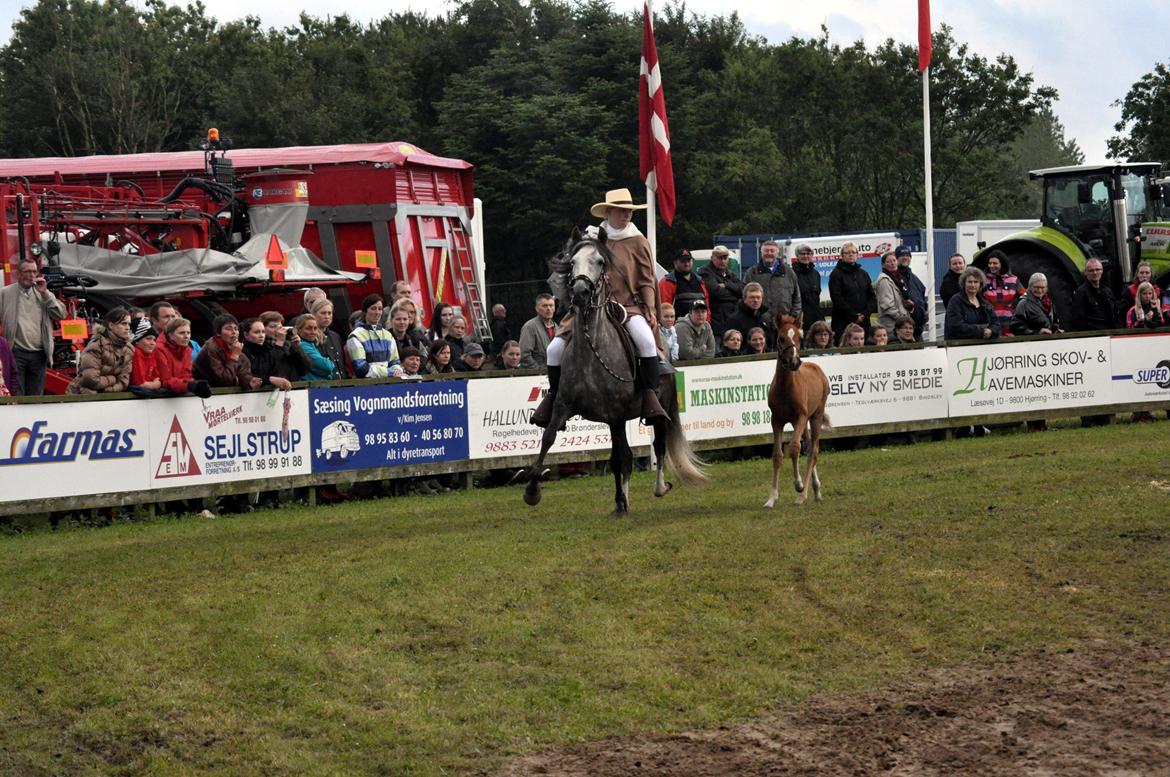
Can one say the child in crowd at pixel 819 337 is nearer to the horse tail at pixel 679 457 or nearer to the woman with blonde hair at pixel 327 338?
the horse tail at pixel 679 457

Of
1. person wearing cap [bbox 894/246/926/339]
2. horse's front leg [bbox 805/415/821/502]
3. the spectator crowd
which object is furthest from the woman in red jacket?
person wearing cap [bbox 894/246/926/339]

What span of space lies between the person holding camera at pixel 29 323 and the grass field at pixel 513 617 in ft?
10.3

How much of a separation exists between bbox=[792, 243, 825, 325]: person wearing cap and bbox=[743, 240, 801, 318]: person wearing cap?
0.42 m

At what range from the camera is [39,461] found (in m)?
15.5

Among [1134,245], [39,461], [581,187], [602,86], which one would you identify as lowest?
[39,461]

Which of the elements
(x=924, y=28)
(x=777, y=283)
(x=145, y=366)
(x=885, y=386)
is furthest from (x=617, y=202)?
→ (x=924, y=28)

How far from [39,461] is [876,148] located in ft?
155

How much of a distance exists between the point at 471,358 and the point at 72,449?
5.36 meters

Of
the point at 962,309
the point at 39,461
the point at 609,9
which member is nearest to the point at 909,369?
the point at 962,309

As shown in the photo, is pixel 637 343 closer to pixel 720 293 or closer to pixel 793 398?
pixel 793 398

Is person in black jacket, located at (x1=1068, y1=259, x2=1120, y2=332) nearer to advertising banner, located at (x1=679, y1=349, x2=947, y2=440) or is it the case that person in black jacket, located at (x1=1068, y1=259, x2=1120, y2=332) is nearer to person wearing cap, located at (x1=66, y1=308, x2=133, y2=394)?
advertising banner, located at (x1=679, y1=349, x2=947, y2=440)

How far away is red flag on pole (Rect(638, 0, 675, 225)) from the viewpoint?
2097cm

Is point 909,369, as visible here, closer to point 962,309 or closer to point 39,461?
point 962,309

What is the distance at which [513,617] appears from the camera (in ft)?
34.1
